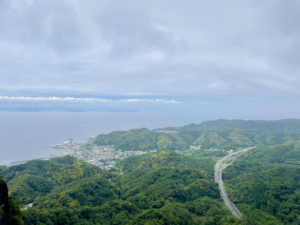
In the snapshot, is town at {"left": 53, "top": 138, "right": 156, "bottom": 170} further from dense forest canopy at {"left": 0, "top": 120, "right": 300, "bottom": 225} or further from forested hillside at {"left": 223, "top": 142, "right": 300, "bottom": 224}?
forested hillside at {"left": 223, "top": 142, "right": 300, "bottom": 224}

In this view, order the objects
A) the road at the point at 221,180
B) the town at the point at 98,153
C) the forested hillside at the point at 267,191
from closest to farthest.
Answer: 1. the forested hillside at the point at 267,191
2. the road at the point at 221,180
3. the town at the point at 98,153

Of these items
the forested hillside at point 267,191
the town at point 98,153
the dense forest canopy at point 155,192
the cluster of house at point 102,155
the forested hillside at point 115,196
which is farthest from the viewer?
the town at point 98,153

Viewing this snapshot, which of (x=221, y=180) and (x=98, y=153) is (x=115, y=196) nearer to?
(x=221, y=180)

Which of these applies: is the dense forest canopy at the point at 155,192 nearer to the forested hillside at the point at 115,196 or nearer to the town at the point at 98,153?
the forested hillside at the point at 115,196

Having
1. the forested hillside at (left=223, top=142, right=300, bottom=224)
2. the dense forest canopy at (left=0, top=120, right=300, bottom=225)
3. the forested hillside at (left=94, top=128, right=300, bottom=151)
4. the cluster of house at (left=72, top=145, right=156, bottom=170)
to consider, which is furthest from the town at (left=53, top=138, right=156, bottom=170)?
the forested hillside at (left=223, top=142, right=300, bottom=224)

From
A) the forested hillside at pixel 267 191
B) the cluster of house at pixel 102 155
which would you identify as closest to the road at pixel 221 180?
the forested hillside at pixel 267 191

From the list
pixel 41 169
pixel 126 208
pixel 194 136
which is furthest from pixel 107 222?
pixel 194 136
